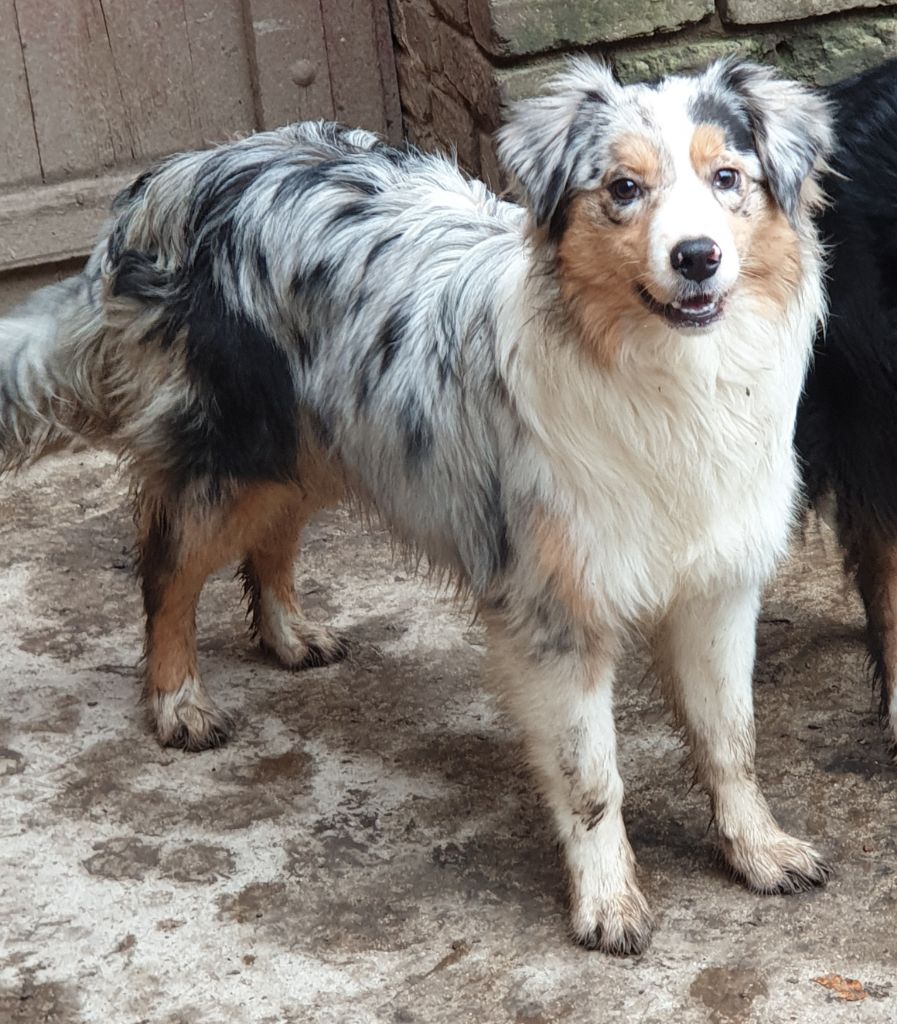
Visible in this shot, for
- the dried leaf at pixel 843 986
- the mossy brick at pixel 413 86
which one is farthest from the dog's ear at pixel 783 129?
the mossy brick at pixel 413 86

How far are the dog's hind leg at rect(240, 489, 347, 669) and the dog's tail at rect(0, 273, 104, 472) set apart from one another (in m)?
0.59

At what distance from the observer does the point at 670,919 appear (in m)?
3.17

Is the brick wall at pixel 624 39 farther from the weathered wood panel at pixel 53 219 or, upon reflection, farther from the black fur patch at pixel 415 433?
the black fur patch at pixel 415 433

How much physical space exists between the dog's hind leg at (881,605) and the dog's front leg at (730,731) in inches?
20.8

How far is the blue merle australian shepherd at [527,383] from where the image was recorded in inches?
106

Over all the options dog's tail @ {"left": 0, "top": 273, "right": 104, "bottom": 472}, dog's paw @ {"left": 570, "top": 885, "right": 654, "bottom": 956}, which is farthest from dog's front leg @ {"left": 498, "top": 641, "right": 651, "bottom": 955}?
dog's tail @ {"left": 0, "top": 273, "right": 104, "bottom": 472}

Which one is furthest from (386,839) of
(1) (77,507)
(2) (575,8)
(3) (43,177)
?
(3) (43,177)

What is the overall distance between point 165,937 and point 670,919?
101 cm

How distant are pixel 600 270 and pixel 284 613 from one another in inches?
68.9

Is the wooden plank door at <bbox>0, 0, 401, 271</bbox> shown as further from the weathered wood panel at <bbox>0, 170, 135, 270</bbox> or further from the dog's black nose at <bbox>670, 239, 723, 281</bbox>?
the dog's black nose at <bbox>670, 239, 723, 281</bbox>

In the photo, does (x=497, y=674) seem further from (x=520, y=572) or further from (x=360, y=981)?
(x=360, y=981)

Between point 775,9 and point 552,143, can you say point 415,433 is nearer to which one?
point 552,143

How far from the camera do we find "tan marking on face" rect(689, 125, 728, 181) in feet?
8.54

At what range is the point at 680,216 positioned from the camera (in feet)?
8.36
